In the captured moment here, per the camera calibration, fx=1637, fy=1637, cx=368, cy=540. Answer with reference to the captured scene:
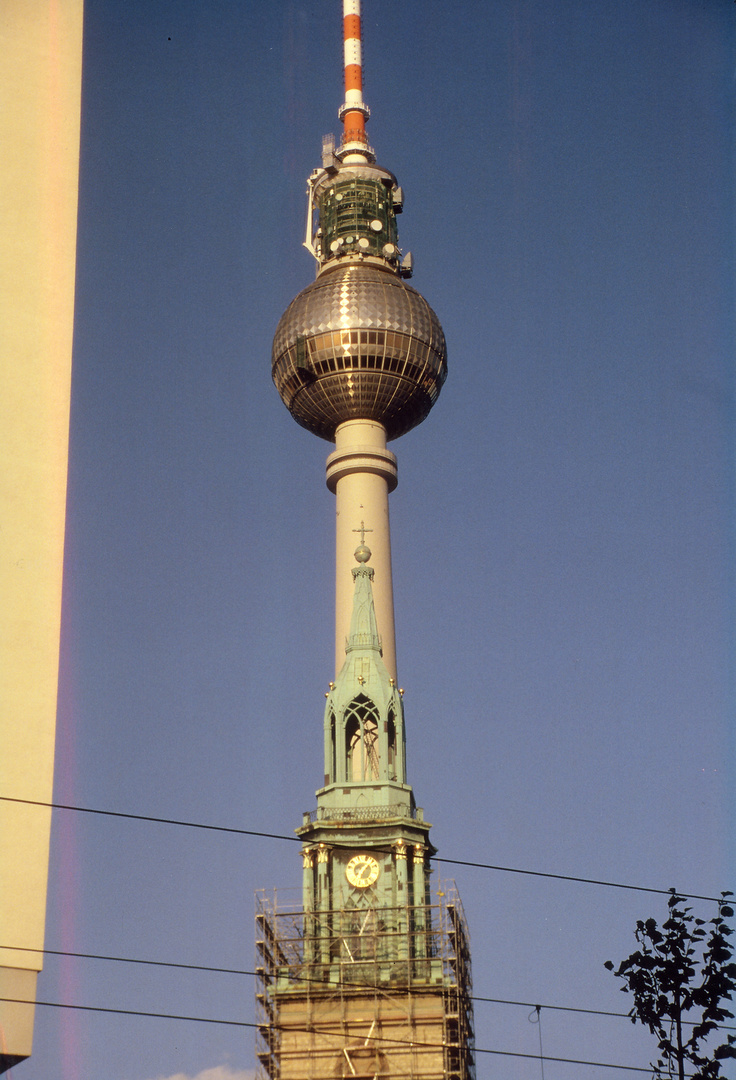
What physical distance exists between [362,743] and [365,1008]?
20.6m

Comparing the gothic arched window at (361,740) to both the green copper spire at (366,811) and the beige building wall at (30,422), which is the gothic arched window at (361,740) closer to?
the green copper spire at (366,811)

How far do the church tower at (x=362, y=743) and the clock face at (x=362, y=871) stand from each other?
10 centimetres

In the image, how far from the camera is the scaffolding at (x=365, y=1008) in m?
93.1

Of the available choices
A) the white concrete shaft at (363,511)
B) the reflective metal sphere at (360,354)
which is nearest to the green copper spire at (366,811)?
the white concrete shaft at (363,511)

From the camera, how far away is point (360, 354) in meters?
141

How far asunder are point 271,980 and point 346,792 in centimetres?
1344

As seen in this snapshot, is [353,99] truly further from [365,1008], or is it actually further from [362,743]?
[365,1008]

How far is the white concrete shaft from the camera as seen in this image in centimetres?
13200

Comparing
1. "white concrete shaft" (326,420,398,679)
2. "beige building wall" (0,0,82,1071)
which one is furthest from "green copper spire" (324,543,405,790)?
"beige building wall" (0,0,82,1071)

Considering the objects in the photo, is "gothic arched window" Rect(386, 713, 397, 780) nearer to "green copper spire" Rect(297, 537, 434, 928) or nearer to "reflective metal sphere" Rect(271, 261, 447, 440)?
"green copper spire" Rect(297, 537, 434, 928)

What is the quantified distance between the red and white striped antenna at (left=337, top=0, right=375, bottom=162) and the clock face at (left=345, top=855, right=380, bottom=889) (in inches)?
3036

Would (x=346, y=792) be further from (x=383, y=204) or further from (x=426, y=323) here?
(x=383, y=204)

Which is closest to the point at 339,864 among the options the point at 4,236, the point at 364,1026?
the point at 364,1026

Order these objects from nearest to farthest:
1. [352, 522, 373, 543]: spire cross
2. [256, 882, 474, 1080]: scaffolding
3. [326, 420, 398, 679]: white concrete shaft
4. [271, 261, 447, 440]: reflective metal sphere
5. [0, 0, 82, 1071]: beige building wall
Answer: [0, 0, 82, 1071]: beige building wall, [256, 882, 474, 1080]: scaffolding, [326, 420, 398, 679]: white concrete shaft, [352, 522, 373, 543]: spire cross, [271, 261, 447, 440]: reflective metal sphere
